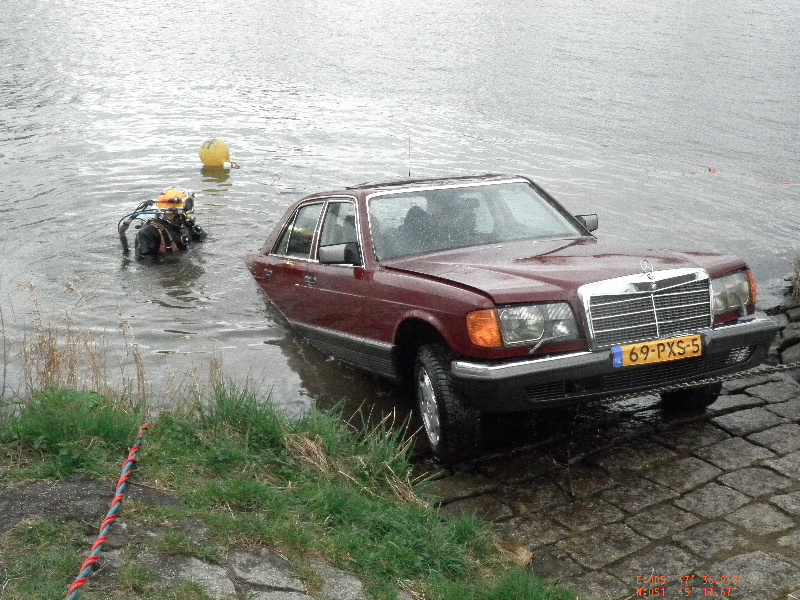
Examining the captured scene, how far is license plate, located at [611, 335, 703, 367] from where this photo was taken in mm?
5359

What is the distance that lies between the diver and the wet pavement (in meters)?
7.25

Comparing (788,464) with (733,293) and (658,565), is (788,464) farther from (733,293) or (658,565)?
(658,565)

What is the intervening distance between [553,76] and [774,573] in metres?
27.7

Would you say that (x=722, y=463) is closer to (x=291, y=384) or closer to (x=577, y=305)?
(x=577, y=305)

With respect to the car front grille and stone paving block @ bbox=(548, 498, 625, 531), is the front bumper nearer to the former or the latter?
the car front grille

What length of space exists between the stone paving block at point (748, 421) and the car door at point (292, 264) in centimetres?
346

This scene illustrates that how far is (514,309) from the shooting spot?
5.39 meters

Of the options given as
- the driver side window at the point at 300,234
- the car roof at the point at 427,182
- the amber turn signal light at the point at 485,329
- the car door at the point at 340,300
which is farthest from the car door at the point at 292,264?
the amber turn signal light at the point at 485,329

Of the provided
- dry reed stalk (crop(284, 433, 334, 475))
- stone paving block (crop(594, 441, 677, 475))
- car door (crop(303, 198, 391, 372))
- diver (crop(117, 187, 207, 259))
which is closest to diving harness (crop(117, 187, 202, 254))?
diver (crop(117, 187, 207, 259))

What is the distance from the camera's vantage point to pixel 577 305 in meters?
5.41

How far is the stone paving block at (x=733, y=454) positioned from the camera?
19.0 feet

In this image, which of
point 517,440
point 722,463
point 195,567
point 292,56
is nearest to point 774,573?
point 722,463

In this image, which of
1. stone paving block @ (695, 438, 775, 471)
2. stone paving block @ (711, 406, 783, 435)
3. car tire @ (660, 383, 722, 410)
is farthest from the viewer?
→ car tire @ (660, 383, 722, 410)

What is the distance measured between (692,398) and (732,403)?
49 centimetres
